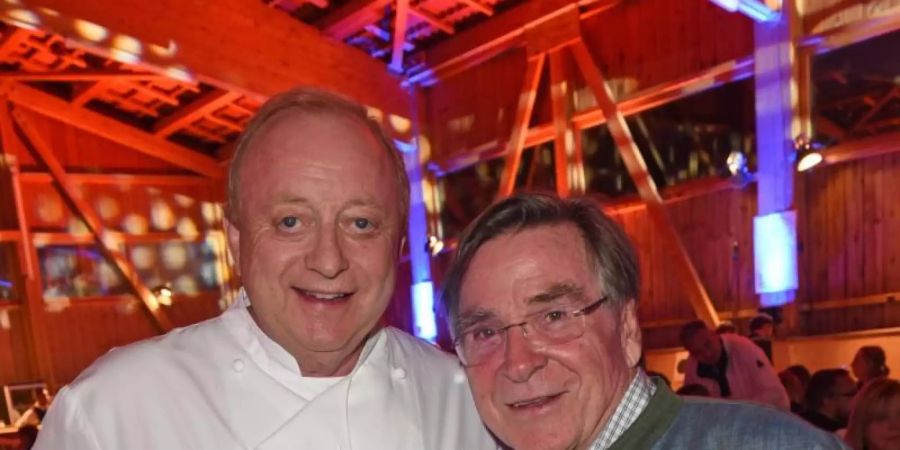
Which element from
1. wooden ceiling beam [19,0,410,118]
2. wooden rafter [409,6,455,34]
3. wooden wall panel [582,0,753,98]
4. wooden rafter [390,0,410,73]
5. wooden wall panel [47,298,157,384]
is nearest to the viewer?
wooden ceiling beam [19,0,410,118]

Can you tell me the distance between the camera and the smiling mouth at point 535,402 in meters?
1.66

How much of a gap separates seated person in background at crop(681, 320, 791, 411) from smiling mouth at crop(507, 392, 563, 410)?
360 centimetres

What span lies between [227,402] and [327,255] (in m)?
0.37

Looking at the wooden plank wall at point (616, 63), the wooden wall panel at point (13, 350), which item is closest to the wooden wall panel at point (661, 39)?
the wooden plank wall at point (616, 63)

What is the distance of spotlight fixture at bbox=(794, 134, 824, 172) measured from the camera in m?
6.34

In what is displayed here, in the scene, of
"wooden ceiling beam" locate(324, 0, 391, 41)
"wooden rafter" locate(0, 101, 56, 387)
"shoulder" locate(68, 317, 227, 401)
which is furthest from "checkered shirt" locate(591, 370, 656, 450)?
"wooden rafter" locate(0, 101, 56, 387)

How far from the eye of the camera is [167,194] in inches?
521

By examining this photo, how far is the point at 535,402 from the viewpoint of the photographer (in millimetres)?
1665

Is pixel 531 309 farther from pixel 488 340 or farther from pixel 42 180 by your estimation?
pixel 42 180

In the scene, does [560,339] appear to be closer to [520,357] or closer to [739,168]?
[520,357]

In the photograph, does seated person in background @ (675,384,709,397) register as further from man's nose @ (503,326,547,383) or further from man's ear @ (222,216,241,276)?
man's ear @ (222,216,241,276)

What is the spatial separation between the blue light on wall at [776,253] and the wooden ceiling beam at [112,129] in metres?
9.23

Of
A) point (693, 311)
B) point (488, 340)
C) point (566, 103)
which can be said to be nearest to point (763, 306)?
point (693, 311)

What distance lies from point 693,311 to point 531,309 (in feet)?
21.6
